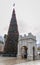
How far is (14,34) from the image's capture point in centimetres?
1898

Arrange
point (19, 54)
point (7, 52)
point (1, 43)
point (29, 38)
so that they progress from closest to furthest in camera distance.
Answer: point (29, 38) → point (19, 54) → point (7, 52) → point (1, 43)

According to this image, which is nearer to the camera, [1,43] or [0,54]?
[0,54]

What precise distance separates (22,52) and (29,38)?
230cm

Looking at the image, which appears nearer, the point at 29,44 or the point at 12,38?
the point at 29,44

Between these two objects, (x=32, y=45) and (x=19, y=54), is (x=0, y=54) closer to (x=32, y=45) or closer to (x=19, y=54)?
(x=19, y=54)

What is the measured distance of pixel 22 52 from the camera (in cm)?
1553

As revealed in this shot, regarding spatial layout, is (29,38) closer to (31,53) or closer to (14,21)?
(31,53)

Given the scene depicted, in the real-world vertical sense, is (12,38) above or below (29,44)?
above

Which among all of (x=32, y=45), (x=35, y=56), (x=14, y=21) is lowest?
(x=35, y=56)

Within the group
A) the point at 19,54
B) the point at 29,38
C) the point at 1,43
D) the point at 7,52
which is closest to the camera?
the point at 29,38

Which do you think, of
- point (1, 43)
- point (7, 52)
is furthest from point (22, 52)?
point (1, 43)

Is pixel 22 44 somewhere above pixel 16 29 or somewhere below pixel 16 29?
below

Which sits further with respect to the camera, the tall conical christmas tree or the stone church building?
the tall conical christmas tree

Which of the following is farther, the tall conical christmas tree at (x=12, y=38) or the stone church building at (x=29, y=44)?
the tall conical christmas tree at (x=12, y=38)
